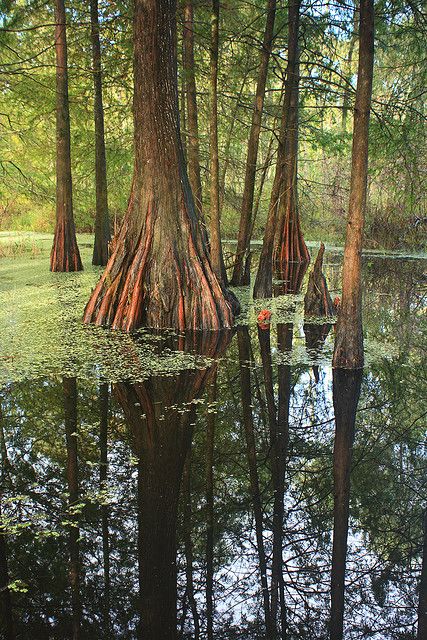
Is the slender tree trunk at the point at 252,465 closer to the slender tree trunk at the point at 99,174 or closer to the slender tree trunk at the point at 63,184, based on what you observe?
the slender tree trunk at the point at 63,184

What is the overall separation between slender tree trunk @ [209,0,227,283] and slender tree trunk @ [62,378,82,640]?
3.47m

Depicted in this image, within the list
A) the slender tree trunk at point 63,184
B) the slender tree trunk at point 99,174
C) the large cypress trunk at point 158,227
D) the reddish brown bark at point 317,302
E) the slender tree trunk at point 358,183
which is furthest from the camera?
the slender tree trunk at point 99,174

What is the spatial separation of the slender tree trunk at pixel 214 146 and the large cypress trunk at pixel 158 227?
0.54m

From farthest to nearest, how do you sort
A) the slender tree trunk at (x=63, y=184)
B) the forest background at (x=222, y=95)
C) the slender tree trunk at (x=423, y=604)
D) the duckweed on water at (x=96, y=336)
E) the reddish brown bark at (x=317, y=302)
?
1. the slender tree trunk at (x=63, y=184)
2. the forest background at (x=222, y=95)
3. the reddish brown bark at (x=317, y=302)
4. the duckweed on water at (x=96, y=336)
5. the slender tree trunk at (x=423, y=604)

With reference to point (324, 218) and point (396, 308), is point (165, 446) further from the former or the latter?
point (324, 218)

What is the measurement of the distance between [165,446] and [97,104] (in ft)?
36.4

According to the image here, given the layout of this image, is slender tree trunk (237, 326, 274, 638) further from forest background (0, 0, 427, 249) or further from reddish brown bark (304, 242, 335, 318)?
forest background (0, 0, 427, 249)

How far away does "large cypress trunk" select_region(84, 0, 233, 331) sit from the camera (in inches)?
295

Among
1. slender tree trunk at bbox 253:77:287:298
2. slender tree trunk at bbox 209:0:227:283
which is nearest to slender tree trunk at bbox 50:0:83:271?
slender tree trunk at bbox 253:77:287:298

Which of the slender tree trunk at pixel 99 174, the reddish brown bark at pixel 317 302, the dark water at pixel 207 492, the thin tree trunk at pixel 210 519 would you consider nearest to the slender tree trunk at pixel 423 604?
the dark water at pixel 207 492

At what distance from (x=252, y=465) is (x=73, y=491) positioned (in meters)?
1.09

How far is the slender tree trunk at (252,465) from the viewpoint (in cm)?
260

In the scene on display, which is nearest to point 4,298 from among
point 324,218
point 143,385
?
point 143,385

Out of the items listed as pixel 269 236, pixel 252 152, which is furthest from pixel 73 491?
pixel 252 152
